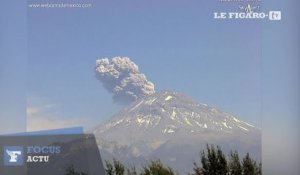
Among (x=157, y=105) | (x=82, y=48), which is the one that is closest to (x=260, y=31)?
(x=157, y=105)

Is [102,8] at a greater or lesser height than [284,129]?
greater

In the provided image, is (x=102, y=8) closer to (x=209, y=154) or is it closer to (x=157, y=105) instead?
(x=157, y=105)

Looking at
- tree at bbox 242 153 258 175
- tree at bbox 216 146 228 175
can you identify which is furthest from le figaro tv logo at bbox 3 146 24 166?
tree at bbox 242 153 258 175

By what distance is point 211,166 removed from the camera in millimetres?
3760

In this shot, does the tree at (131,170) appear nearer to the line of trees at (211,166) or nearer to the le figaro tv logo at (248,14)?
the line of trees at (211,166)

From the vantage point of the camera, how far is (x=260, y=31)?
3.72m

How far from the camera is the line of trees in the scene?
372 centimetres

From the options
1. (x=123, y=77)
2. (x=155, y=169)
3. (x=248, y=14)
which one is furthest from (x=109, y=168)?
(x=248, y=14)

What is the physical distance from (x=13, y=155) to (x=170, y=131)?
854 millimetres

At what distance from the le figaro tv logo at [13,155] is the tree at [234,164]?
112 cm

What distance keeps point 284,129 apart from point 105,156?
37.7 inches

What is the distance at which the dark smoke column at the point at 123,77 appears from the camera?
378cm

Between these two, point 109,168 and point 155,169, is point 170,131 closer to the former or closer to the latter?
point 155,169

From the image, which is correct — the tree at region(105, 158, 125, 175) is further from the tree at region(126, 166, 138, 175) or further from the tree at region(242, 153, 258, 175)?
the tree at region(242, 153, 258, 175)
